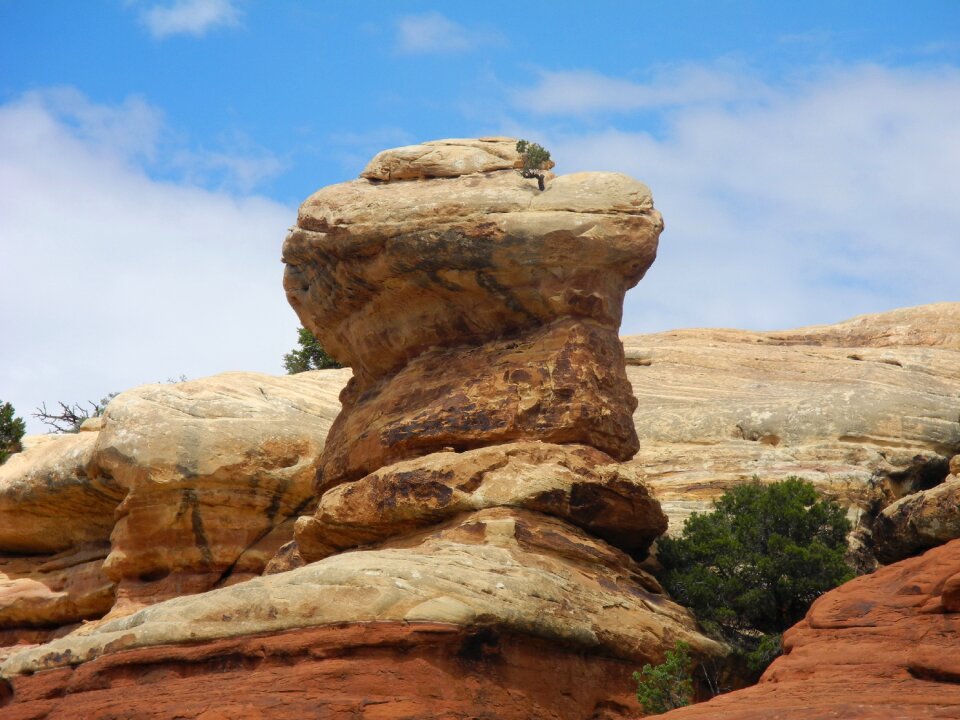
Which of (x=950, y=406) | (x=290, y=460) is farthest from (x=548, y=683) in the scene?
(x=950, y=406)

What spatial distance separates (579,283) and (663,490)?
244 inches

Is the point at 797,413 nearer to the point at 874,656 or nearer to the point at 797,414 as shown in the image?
the point at 797,414

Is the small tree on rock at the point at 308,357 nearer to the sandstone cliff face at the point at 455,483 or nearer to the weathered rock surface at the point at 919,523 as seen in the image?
the sandstone cliff face at the point at 455,483

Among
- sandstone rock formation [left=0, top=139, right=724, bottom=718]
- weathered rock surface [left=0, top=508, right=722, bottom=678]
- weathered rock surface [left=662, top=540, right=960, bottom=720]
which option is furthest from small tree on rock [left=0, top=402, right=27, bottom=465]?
weathered rock surface [left=662, top=540, right=960, bottom=720]

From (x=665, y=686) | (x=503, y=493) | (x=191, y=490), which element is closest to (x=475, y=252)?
(x=503, y=493)

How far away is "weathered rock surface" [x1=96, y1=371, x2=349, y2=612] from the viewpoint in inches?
1217

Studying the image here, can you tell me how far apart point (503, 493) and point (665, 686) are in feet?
14.1

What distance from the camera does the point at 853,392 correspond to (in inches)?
1259

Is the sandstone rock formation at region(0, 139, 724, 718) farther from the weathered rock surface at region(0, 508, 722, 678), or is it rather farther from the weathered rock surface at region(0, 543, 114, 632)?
the weathered rock surface at region(0, 543, 114, 632)

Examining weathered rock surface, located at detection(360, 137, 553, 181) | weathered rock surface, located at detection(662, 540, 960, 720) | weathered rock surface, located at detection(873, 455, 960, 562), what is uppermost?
weathered rock surface, located at detection(360, 137, 553, 181)

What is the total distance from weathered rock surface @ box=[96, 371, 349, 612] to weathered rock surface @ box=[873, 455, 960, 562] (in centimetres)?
1320

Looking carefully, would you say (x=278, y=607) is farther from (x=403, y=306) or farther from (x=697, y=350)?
(x=697, y=350)

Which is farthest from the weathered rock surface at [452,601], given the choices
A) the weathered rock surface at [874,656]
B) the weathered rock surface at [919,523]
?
the weathered rock surface at [919,523]

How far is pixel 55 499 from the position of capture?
111 feet
